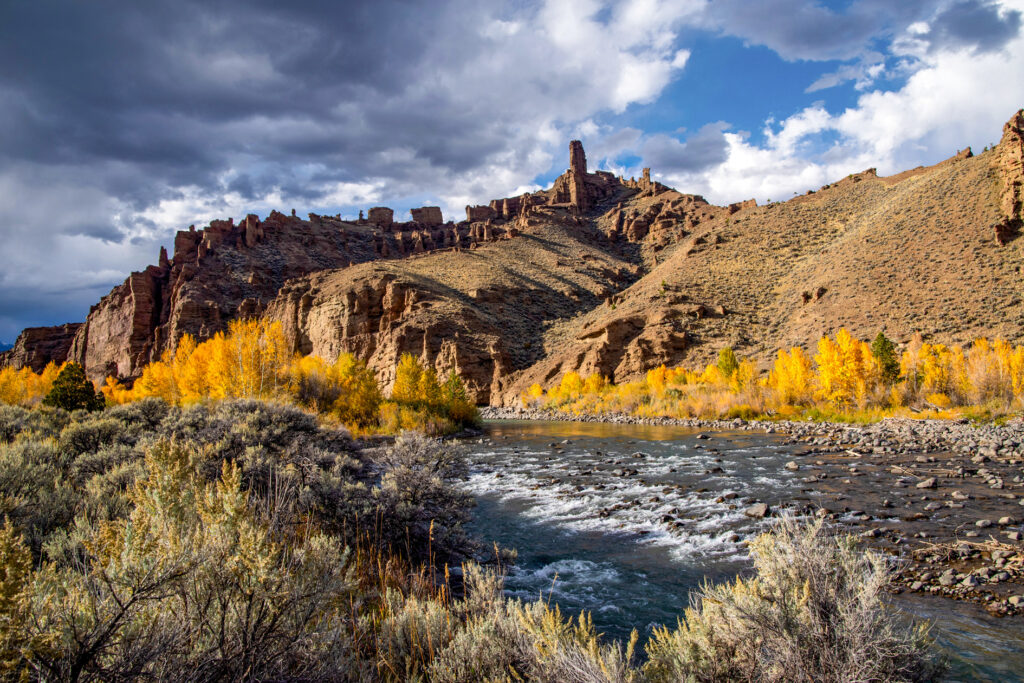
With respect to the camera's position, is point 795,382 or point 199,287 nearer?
point 795,382

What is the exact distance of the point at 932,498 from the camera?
9.70 metres

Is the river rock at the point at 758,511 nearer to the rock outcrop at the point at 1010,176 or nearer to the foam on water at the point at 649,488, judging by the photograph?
the foam on water at the point at 649,488

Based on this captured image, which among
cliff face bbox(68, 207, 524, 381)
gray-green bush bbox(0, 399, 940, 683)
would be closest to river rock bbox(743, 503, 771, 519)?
gray-green bush bbox(0, 399, 940, 683)

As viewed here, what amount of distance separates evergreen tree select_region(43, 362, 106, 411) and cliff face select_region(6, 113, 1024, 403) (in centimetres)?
2969

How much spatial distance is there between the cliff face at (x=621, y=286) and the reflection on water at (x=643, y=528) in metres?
25.7

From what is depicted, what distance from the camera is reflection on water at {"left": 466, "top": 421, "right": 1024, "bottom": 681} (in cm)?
537

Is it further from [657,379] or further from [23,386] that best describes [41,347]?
[657,379]

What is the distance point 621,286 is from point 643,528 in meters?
66.2

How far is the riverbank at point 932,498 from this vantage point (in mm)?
6211

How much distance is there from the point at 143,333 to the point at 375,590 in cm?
8582

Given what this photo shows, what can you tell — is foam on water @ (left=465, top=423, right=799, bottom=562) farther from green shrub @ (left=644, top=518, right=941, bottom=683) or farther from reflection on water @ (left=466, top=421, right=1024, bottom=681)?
green shrub @ (left=644, top=518, right=941, bottom=683)

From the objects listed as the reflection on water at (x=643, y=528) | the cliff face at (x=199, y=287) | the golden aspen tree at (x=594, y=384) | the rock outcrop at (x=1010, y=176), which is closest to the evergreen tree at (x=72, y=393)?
the reflection on water at (x=643, y=528)

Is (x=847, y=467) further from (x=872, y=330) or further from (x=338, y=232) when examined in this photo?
(x=338, y=232)

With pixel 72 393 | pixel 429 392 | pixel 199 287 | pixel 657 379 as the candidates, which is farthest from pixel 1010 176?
pixel 199 287
